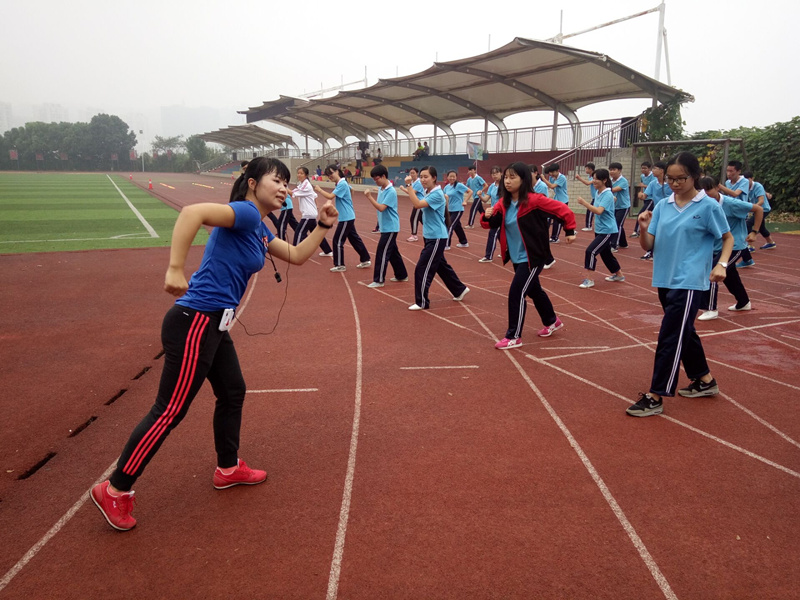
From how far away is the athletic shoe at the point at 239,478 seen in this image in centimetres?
339

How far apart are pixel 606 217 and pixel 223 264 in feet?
24.9

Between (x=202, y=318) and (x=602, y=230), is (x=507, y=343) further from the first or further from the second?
(x=602, y=230)

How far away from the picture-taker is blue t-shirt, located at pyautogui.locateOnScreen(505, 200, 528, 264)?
6066mm

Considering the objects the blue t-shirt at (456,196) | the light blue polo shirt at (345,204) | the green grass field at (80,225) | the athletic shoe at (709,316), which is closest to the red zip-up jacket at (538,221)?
the athletic shoe at (709,316)

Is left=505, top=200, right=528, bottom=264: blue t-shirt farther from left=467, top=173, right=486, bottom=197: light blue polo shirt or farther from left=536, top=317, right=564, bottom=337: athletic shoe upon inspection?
left=467, top=173, right=486, bottom=197: light blue polo shirt

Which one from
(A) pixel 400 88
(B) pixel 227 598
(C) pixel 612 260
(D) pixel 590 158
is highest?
(A) pixel 400 88

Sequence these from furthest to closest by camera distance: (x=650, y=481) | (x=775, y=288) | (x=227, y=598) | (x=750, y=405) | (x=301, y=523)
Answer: (x=775, y=288) → (x=750, y=405) → (x=650, y=481) → (x=301, y=523) → (x=227, y=598)

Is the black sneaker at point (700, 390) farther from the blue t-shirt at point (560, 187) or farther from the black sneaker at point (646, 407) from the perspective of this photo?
the blue t-shirt at point (560, 187)

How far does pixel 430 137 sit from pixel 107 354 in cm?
3334

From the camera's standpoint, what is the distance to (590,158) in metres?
22.8

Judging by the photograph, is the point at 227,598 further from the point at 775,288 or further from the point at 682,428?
the point at 775,288

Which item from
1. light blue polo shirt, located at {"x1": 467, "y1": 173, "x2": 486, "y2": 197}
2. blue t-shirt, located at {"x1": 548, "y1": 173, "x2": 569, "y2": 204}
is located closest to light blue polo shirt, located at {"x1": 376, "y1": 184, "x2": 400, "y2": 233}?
blue t-shirt, located at {"x1": 548, "y1": 173, "x2": 569, "y2": 204}

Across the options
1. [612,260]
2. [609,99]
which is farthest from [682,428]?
[609,99]

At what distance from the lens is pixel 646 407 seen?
4.38 meters
